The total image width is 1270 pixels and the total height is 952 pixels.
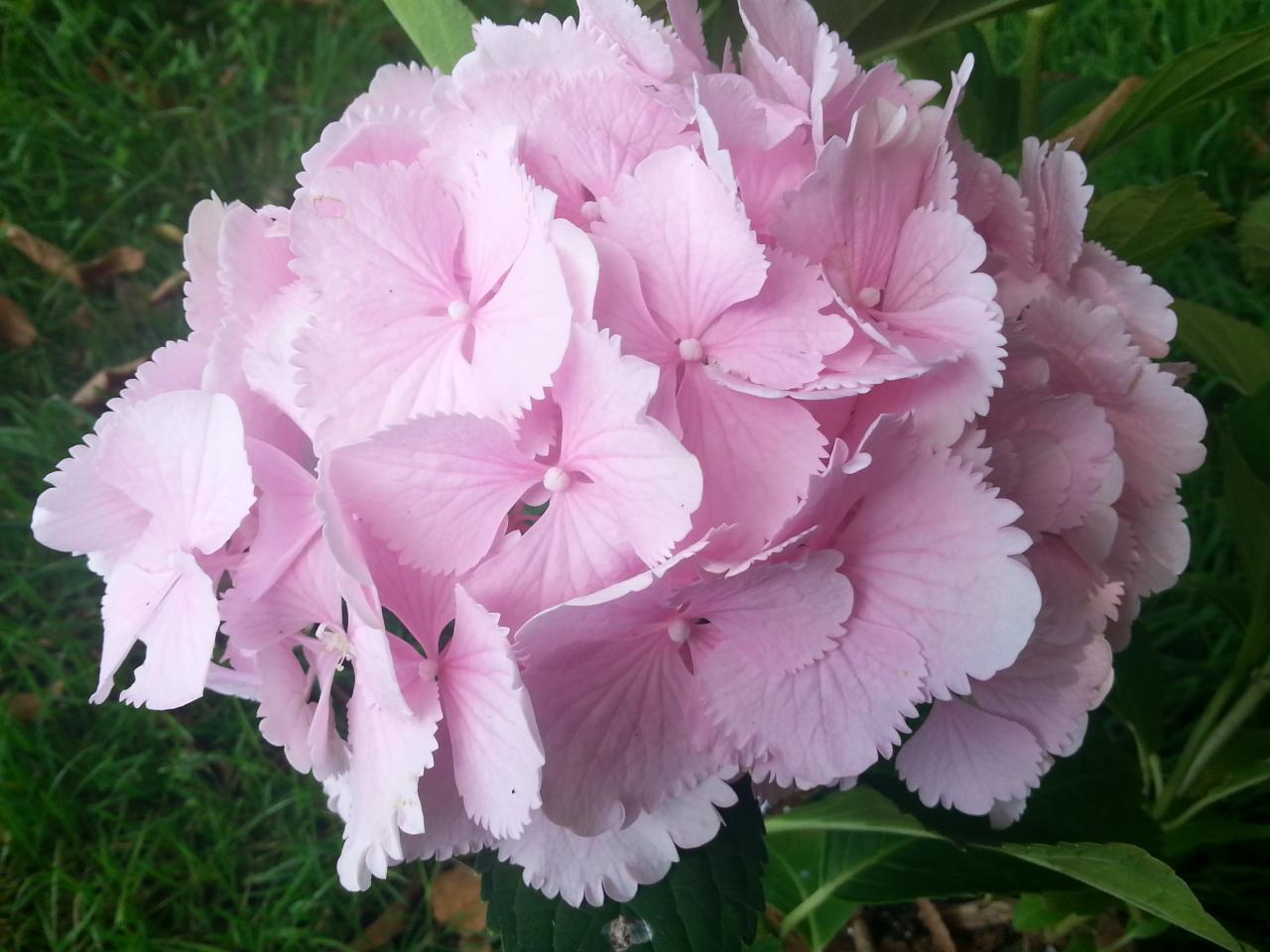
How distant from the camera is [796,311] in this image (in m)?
0.41

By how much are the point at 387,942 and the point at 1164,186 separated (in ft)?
3.35

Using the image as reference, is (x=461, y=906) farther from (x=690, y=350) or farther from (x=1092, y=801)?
(x=690, y=350)

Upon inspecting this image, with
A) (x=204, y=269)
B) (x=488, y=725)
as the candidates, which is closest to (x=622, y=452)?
(x=488, y=725)

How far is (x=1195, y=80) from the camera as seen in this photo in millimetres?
647

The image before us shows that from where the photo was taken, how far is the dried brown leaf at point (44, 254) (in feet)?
4.95

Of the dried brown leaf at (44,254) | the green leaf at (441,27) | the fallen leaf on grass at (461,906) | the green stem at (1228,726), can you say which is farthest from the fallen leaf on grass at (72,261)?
the green stem at (1228,726)

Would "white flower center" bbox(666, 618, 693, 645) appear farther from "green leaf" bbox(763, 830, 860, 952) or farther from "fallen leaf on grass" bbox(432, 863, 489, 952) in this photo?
"fallen leaf on grass" bbox(432, 863, 489, 952)

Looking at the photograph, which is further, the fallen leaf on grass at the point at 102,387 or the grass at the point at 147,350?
the fallen leaf on grass at the point at 102,387

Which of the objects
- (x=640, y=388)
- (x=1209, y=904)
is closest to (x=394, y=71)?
(x=640, y=388)

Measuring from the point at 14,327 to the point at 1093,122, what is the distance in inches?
54.0

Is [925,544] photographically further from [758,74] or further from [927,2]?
[927,2]

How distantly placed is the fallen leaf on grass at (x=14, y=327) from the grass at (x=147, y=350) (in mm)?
19

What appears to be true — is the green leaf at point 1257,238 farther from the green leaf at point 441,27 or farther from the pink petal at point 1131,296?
the green leaf at point 441,27

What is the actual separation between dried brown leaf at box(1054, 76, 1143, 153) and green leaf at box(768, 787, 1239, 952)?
0.48 meters
